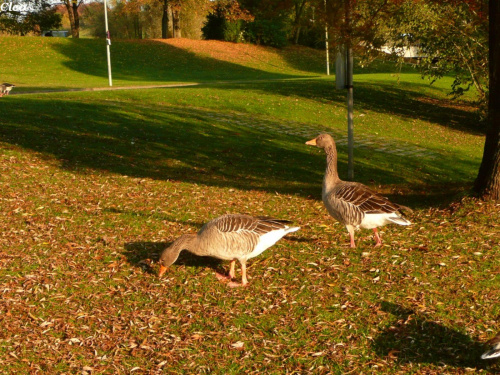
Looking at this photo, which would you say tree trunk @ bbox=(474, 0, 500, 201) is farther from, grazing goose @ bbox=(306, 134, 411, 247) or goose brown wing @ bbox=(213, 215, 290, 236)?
goose brown wing @ bbox=(213, 215, 290, 236)

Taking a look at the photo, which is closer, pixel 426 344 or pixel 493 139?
pixel 426 344

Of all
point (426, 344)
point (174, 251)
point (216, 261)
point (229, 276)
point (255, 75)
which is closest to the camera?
point (426, 344)

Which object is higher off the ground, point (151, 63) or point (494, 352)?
point (151, 63)

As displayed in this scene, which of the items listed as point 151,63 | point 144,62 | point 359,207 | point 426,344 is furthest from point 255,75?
point 426,344

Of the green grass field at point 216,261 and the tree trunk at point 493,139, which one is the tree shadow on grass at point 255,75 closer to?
the green grass field at point 216,261

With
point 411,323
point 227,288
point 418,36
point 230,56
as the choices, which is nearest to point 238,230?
point 227,288

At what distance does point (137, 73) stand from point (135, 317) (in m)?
44.0

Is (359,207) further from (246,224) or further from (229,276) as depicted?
(229,276)

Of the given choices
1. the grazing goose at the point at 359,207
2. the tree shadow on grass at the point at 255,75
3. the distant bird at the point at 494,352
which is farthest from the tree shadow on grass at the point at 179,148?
the tree shadow on grass at the point at 255,75

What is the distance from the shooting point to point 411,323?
23.1ft

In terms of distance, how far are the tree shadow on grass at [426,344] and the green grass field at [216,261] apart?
0.07ft

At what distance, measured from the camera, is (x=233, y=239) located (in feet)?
25.1

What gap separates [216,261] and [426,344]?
3685 millimetres

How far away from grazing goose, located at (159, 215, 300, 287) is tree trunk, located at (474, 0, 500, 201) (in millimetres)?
5355
